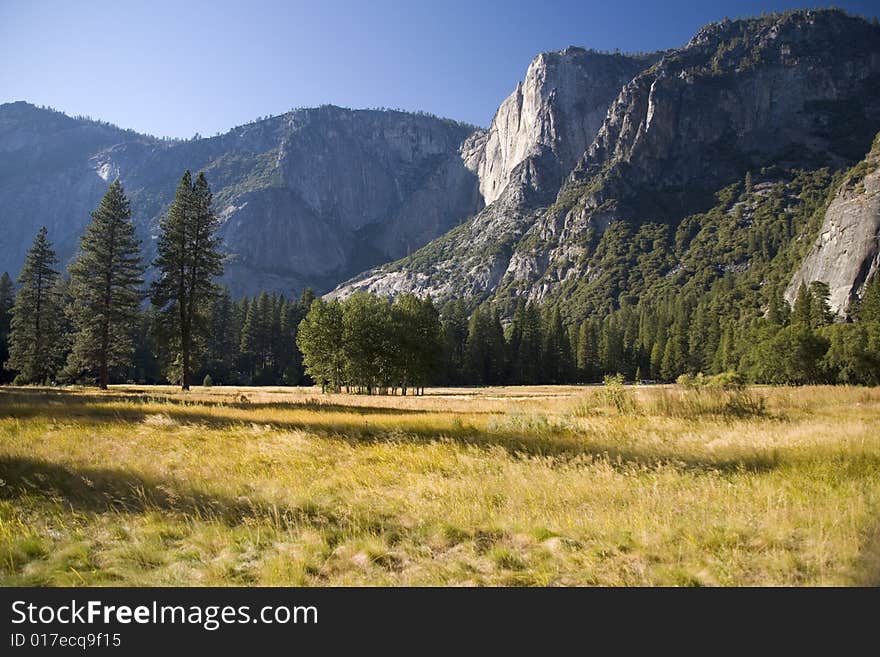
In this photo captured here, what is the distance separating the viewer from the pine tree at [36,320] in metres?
46.6

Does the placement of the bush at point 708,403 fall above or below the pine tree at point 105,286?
below

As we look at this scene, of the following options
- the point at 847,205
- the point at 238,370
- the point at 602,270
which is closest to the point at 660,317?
the point at 847,205

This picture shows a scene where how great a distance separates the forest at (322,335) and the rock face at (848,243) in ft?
33.7

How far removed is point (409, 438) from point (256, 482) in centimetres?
445

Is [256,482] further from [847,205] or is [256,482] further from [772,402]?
[847,205]

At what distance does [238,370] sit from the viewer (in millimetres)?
96062

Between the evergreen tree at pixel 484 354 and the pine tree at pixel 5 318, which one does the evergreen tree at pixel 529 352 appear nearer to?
the evergreen tree at pixel 484 354

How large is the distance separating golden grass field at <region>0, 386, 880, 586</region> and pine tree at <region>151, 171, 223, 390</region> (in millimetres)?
23820

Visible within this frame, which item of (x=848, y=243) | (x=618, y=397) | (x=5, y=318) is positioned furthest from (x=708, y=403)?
(x=848, y=243)

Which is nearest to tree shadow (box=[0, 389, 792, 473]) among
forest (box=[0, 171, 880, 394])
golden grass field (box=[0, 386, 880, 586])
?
golden grass field (box=[0, 386, 880, 586])

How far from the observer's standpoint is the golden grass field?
3.77 meters

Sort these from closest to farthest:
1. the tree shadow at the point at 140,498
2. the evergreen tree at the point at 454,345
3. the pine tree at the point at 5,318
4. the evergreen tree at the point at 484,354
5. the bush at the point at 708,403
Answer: the tree shadow at the point at 140,498, the bush at the point at 708,403, the pine tree at the point at 5,318, the evergreen tree at the point at 454,345, the evergreen tree at the point at 484,354

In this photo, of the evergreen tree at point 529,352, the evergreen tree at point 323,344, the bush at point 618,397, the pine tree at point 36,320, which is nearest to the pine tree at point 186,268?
the evergreen tree at point 323,344

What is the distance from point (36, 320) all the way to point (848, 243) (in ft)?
484
